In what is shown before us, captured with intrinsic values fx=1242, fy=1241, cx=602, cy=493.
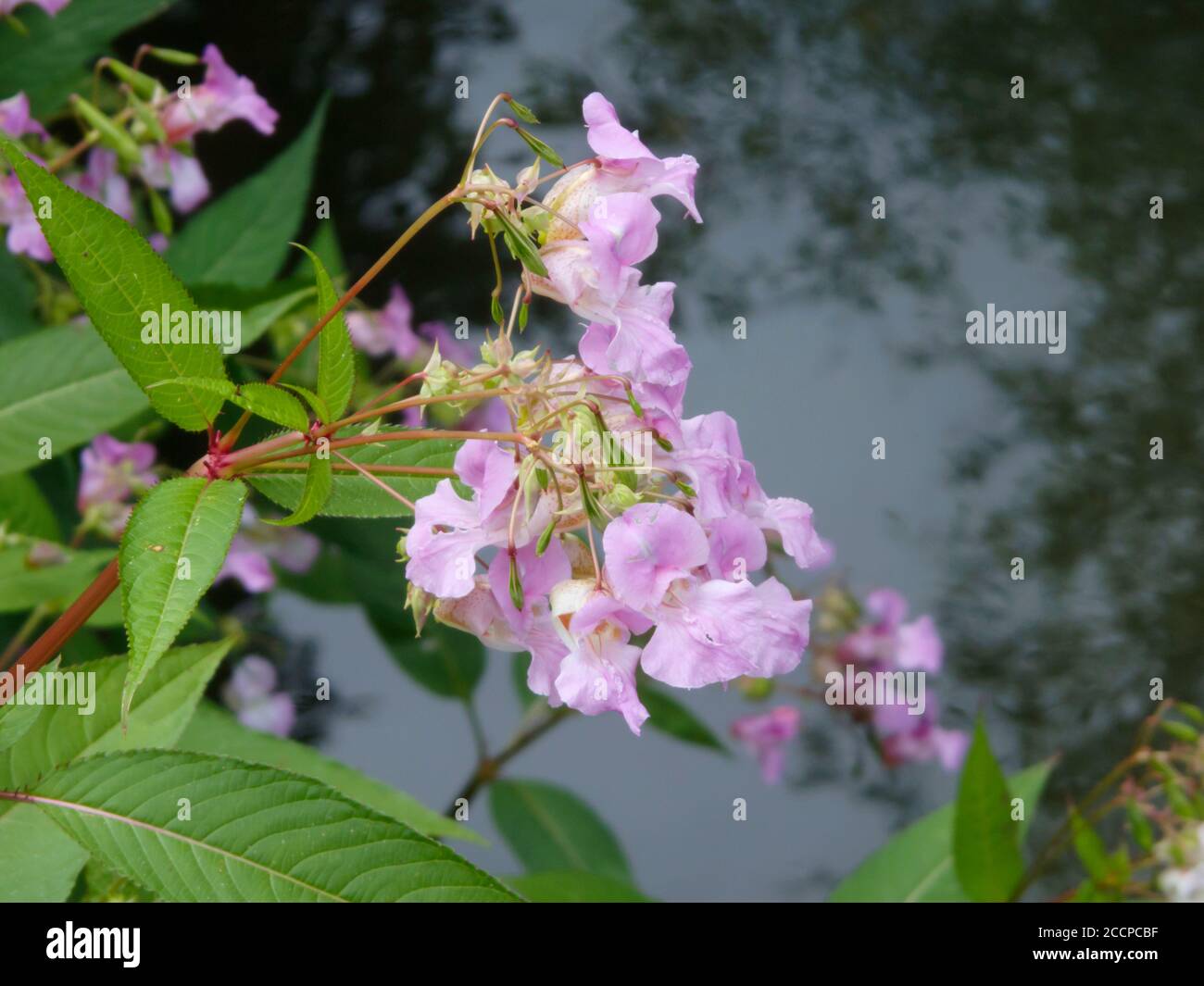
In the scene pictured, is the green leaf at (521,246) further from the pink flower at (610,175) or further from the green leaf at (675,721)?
the green leaf at (675,721)

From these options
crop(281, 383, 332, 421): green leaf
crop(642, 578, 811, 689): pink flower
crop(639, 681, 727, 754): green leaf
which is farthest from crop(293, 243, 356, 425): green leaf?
crop(639, 681, 727, 754): green leaf

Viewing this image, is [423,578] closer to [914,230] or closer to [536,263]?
[536,263]

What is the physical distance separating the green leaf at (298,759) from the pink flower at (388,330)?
288 millimetres

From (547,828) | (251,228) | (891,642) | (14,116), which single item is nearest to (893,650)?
(891,642)

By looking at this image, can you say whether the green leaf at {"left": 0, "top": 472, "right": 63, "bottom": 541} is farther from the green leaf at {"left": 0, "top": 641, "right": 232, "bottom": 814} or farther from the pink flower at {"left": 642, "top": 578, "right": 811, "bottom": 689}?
the pink flower at {"left": 642, "top": 578, "right": 811, "bottom": 689}

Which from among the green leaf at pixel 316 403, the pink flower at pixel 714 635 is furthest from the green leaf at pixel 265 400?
the pink flower at pixel 714 635

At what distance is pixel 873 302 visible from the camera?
102cm

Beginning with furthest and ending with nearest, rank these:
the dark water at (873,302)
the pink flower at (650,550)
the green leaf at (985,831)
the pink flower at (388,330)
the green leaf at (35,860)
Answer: the dark water at (873,302), the pink flower at (388,330), the green leaf at (985,831), the green leaf at (35,860), the pink flower at (650,550)

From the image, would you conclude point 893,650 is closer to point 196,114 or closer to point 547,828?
point 547,828

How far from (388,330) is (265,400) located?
1.51ft

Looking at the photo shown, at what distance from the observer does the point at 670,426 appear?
31 centimetres

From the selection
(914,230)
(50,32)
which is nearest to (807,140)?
(914,230)

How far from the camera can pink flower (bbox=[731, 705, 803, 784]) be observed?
85 centimetres

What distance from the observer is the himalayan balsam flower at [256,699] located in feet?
2.51
